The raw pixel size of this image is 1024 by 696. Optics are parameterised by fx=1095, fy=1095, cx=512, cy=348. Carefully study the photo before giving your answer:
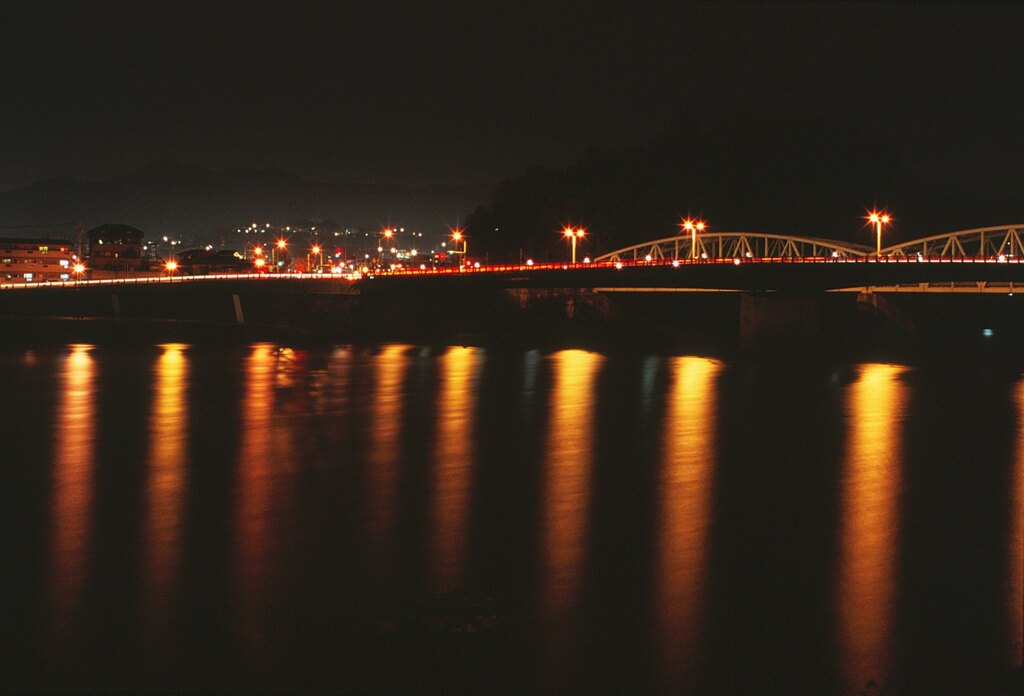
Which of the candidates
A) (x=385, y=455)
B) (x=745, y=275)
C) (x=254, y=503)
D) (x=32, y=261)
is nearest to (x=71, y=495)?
(x=254, y=503)

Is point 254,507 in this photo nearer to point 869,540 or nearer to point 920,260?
point 869,540

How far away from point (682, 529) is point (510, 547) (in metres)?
3.13

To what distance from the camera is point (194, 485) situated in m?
20.9

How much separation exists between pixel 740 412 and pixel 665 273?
25.7 metres

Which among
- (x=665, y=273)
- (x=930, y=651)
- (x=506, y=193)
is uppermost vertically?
(x=506, y=193)

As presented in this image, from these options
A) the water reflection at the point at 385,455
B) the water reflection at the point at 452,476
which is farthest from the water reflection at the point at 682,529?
the water reflection at the point at 385,455

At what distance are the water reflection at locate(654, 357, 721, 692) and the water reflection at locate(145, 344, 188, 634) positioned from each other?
238 inches

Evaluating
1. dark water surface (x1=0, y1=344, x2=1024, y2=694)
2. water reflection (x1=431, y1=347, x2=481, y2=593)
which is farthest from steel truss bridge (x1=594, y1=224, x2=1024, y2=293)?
water reflection (x1=431, y1=347, x2=481, y2=593)

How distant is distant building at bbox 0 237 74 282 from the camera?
368 ft

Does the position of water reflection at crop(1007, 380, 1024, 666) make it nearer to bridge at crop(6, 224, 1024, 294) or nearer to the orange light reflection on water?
the orange light reflection on water

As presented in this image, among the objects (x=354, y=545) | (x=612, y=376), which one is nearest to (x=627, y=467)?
(x=354, y=545)

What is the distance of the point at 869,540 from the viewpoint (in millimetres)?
17172

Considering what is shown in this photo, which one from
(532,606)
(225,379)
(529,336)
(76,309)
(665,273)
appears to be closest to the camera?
(532,606)

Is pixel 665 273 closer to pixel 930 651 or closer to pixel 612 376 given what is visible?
pixel 612 376
